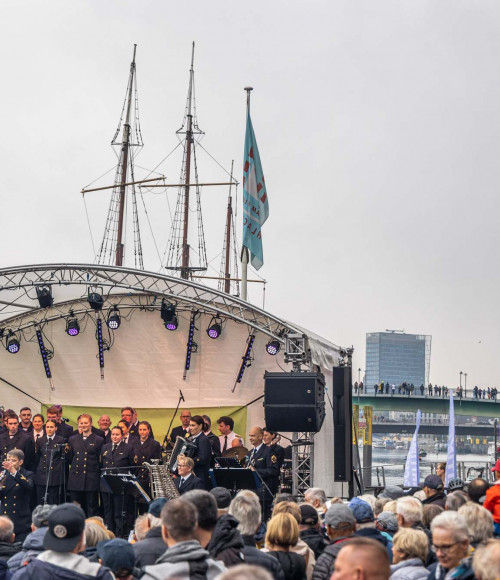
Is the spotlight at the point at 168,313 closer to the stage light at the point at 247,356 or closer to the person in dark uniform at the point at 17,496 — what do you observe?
the stage light at the point at 247,356

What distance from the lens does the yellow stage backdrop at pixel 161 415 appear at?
18.4m

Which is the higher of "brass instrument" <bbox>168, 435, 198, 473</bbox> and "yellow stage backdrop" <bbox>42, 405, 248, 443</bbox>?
"yellow stage backdrop" <bbox>42, 405, 248, 443</bbox>

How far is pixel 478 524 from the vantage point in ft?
19.2

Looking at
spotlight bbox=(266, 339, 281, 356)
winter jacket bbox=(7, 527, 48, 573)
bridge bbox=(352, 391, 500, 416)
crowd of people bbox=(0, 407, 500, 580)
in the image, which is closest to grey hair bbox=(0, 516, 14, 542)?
crowd of people bbox=(0, 407, 500, 580)

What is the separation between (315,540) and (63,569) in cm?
279

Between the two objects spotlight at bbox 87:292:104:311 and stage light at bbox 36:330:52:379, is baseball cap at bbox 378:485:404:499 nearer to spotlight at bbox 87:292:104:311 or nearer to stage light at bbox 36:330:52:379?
spotlight at bbox 87:292:104:311

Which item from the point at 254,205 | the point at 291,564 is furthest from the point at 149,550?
the point at 254,205

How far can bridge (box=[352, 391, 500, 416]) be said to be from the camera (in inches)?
2457

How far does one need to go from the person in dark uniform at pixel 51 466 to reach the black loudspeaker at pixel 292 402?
11.7 feet

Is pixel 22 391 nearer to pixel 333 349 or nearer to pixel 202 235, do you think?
pixel 333 349

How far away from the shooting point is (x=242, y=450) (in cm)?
1524

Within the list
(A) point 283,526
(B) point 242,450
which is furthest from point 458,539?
(B) point 242,450

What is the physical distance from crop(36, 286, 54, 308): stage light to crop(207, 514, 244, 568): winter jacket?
12549 mm

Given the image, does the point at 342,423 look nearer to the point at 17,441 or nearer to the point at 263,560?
the point at 17,441
